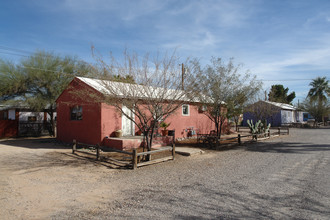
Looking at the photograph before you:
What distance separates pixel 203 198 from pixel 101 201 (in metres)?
2.17

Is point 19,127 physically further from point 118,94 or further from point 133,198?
point 133,198

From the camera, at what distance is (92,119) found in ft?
41.0

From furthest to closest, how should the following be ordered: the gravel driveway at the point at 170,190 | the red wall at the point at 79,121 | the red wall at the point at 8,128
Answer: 1. the red wall at the point at 8,128
2. the red wall at the point at 79,121
3. the gravel driveway at the point at 170,190

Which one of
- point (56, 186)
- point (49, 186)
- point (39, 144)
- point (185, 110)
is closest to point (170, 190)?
point (56, 186)

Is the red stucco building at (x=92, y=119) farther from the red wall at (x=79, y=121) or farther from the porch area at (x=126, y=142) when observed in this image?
the porch area at (x=126, y=142)

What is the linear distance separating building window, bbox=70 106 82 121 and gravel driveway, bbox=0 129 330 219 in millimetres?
5053

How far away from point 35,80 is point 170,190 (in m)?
16.4

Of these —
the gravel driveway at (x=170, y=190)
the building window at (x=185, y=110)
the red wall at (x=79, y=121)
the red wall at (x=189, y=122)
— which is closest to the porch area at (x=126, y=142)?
the red wall at (x=79, y=121)

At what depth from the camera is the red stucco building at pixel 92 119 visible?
12.0m

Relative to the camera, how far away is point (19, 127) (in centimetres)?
1902

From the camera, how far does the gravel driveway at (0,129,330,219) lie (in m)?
4.28

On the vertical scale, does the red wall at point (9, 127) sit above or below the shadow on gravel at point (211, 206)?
above

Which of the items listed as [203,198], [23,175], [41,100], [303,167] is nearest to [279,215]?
[203,198]

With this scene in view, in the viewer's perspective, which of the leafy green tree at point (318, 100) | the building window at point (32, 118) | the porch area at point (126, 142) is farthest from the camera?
the leafy green tree at point (318, 100)
